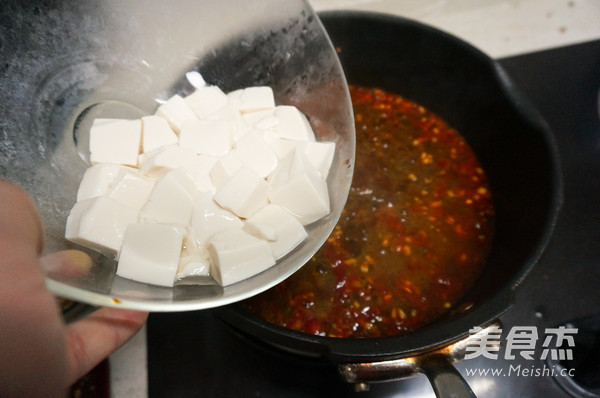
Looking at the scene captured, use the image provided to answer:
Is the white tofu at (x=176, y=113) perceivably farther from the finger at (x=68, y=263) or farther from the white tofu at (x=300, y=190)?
the finger at (x=68, y=263)

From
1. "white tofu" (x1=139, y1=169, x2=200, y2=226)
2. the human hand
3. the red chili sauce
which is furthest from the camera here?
the red chili sauce

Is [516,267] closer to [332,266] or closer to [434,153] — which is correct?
[332,266]

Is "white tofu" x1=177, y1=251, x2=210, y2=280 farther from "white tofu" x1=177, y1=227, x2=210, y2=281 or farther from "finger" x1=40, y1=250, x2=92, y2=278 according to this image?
"finger" x1=40, y1=250, x2=92, y2=278

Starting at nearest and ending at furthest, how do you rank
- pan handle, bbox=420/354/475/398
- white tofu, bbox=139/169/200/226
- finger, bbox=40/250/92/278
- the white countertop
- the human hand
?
the human hand
finger, bbox=40/250/92/278
pan handle, bbox=420/354/475/398
white tofu, bbox=139/169/200/226
the white countertop

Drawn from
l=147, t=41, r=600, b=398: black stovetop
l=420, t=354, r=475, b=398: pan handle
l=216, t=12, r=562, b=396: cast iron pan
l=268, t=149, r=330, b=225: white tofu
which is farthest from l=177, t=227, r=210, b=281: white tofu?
l=420, t=354, r=475, b=398: pan handle

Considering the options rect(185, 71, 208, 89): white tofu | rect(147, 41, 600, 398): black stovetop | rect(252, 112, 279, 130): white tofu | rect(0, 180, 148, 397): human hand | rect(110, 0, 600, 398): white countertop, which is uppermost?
rect(110, 0, 600, 398): white countertop

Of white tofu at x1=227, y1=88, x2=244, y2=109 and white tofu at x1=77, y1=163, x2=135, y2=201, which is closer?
white tofu at x1=77, y1=163, x2=135, y2=201
